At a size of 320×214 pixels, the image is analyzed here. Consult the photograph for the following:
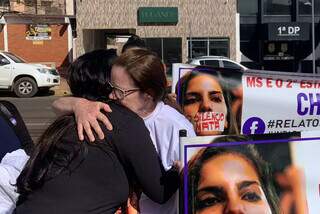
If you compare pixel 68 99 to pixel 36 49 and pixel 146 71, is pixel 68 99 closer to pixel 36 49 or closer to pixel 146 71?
pixel 146 71

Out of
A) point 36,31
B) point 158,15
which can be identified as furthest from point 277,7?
point 36,31

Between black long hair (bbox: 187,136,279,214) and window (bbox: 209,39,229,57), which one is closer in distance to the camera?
black long hair (bbox: 187,136,279,214)

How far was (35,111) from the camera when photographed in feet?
58.6

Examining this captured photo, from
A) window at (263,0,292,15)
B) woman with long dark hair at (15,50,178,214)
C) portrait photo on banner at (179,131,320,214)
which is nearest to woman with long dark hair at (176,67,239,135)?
portrait photo on banner at (179,131,320,214)

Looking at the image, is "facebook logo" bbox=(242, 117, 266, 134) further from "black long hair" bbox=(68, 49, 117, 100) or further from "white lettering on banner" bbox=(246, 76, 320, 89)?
"black long hair" bbox=(68, 49, 117, 100)

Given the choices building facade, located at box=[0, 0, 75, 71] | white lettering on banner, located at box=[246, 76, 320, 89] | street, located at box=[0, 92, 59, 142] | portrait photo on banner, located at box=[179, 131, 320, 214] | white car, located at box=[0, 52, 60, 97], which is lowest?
street, located at box=[0, 92, 59, 142]

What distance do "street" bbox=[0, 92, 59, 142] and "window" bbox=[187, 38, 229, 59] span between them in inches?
479

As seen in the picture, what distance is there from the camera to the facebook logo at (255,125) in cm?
541

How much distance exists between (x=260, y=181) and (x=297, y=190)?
243 millimetres

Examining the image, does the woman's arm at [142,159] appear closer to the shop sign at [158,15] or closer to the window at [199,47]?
the window at [199,47]

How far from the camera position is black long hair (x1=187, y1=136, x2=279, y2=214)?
8.32 ft

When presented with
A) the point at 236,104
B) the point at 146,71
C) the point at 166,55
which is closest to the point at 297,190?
the point at 146,71

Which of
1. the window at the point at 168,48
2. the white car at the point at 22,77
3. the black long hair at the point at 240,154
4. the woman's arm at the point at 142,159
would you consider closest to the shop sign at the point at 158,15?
the window at the point at 168,48

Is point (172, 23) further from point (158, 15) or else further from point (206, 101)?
point (206, 101)
